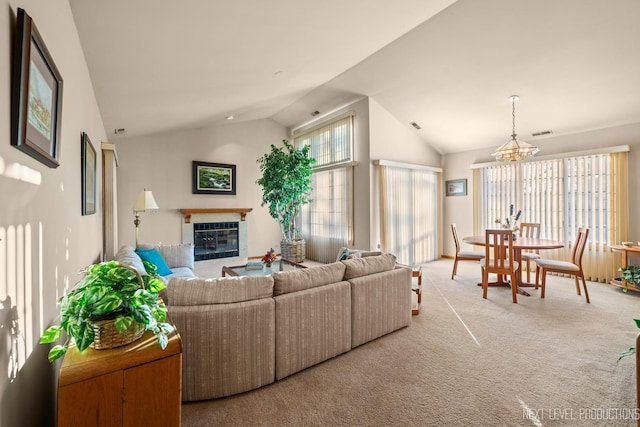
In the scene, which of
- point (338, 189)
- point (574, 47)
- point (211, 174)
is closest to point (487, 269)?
point (574, 47)

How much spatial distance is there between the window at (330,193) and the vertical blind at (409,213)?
2.30 feet

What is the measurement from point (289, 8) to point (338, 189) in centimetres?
417

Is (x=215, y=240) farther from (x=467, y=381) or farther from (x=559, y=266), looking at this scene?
(x=559, y=266)

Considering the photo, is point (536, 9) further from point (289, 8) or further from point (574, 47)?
point (289, 8)

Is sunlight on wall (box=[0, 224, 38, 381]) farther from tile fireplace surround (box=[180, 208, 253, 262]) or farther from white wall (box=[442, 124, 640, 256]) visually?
white wall (box=[442, 124, 640, 256])

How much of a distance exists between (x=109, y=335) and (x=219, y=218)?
5726 millimetres

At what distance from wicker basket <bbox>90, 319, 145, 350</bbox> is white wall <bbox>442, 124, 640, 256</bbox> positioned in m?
6.31

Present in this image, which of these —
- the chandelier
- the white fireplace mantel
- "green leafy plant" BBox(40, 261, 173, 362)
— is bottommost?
"green leafy plant" BBox(40, 261, 173, 362)

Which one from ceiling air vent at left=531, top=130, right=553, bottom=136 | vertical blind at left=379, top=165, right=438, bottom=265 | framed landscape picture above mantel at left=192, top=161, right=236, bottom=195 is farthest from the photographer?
framed landscape picture above mantel at left=192, top=161, right=236, bottom=195

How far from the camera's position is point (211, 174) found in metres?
6.59

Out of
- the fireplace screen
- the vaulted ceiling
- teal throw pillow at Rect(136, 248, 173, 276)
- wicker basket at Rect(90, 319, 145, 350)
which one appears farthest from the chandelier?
the fireplace screen

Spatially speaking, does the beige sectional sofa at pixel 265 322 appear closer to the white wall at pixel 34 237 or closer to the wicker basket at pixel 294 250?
the white wall at pixel 34 237

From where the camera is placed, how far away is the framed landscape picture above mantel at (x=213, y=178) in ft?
21.0

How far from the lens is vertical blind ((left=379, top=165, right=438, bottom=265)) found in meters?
5.71
